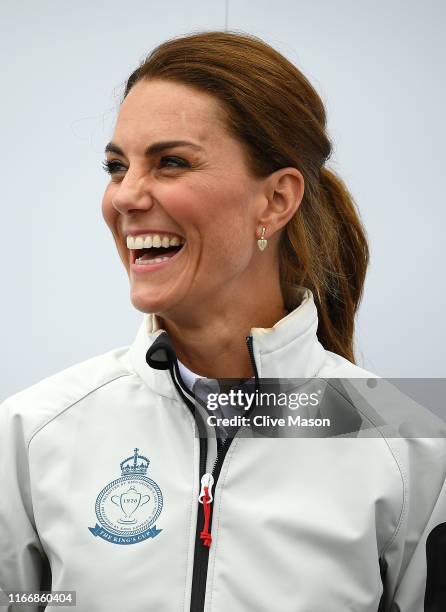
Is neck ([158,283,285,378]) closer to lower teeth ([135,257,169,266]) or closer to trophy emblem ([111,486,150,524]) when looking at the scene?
lower teeth ([135,257,169,266])

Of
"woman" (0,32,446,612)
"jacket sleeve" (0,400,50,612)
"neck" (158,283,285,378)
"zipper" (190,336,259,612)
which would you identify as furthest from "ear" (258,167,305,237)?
"jacket sleeve" (0,400,50,612)

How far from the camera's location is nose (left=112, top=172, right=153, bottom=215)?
1.25 metres

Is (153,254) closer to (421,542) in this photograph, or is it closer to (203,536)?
(203,536)

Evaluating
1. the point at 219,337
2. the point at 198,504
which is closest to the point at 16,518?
the point at 198,504

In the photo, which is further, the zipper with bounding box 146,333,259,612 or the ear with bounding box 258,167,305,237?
the ear with bounding box 258,167,305,237

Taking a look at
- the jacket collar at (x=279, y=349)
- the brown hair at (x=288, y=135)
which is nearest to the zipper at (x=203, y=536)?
the jacket collar at (x=279, y=349)

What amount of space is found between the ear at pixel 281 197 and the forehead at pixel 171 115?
4.9 inches

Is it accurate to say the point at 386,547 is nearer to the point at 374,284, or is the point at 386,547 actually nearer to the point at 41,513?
the point at 41,513

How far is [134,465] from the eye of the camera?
128 centimetres

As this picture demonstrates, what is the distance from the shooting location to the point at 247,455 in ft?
4.13

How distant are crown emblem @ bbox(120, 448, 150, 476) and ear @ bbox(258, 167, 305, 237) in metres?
0.39

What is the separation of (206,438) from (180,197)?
343mm

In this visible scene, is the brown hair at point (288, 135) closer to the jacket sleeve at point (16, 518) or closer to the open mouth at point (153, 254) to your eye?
the open mouth at point (153, 254)

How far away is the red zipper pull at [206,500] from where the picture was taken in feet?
3.93
